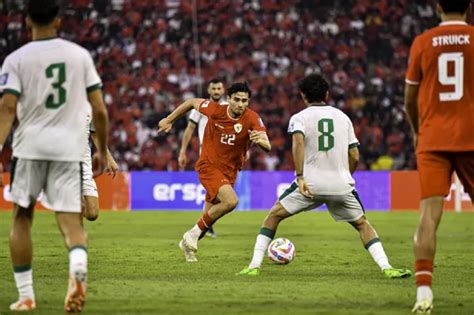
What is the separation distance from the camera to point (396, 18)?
1260 inches

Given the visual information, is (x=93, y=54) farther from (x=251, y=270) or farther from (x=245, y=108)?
(x=251, y=270)

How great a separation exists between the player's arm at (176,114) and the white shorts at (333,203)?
7.00 feet

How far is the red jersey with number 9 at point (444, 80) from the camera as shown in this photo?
25.1 ft

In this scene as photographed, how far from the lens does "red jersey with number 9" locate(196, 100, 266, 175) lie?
13.3 meters

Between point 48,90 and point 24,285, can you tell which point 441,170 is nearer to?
point 48,90

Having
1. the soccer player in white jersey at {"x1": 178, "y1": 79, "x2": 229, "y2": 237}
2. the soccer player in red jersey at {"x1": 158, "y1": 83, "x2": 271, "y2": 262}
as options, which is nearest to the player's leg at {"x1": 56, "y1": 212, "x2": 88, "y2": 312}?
the soccer player in red jersey at {"x1": 158, "y1": 83, "x2": 271, "y2": 262}

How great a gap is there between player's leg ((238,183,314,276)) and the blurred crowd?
18181mm

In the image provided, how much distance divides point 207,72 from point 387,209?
808cm

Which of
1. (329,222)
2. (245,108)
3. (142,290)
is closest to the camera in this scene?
(142,290)

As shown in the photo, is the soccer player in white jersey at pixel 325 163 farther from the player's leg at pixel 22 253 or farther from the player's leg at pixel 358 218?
the player's leg at pixel 22 253

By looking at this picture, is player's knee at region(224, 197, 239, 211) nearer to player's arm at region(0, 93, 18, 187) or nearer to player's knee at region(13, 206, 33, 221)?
player's knee at region(13, 206, 33, 221)

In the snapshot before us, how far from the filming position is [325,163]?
10.9 metres

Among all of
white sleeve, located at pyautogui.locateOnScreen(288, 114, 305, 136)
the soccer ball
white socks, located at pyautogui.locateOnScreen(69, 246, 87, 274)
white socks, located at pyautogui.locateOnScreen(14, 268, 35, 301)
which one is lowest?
the soccer ball

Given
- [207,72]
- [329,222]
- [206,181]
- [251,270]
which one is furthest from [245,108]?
[207,72]
